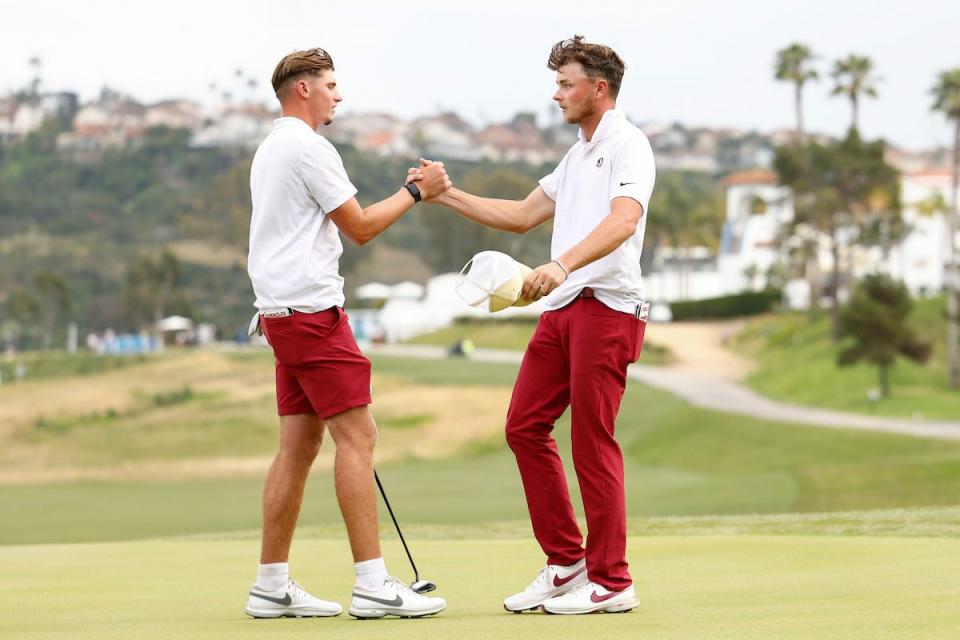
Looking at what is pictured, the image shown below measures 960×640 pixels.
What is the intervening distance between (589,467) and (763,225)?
10690 cm

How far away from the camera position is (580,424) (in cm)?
634

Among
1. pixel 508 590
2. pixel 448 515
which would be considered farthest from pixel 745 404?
pixel 508 590

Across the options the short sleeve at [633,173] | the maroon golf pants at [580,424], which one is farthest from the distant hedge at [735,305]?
the short sleeve at [633,173]

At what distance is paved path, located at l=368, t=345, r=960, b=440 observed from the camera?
41375mm

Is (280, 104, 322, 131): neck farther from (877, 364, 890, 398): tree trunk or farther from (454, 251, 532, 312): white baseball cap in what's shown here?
(877, 364, 890, 398): tree trunk

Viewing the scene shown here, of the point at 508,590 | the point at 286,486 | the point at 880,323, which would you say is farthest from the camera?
the point at 880,323

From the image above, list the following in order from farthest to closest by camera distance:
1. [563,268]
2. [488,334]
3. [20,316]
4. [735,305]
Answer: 1. [20,316]
2. [735,305]
3. [488,334]
4. [563,268]

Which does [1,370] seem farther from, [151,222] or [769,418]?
[151,222]

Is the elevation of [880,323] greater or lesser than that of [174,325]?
lesser

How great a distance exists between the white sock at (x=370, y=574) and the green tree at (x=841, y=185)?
6519cm

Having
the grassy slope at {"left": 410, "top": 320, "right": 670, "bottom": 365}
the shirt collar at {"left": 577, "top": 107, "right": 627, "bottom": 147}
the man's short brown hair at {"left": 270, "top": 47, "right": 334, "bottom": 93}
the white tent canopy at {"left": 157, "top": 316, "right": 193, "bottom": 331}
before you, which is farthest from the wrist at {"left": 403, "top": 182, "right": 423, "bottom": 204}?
the white tent canopy at {"left": 157, "top": 316, "right": 193, "bottom": 331}

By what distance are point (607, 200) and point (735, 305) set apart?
85834 millimetres

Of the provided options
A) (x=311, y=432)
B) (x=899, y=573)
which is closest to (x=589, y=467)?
(x=311, y=432)

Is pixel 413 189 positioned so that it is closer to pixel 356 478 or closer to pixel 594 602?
pixel 356 478
